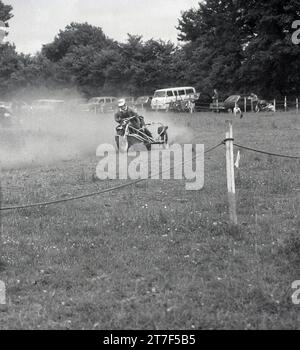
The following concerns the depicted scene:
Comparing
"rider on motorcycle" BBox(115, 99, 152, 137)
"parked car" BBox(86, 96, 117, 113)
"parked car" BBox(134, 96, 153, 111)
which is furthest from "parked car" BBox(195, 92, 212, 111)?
"rider on motorcycle" BBox(115, 99, 152, 137)

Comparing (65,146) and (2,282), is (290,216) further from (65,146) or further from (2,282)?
(65,146)

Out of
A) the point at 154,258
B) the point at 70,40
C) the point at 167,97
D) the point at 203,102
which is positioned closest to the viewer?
the point at 154,258

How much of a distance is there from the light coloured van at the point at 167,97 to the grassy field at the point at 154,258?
118 feet

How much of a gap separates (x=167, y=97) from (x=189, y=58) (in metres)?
14.1

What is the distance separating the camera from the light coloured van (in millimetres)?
49191

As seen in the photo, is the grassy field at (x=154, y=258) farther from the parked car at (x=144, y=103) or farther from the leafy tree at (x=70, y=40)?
the leafy tree at (x=70, y=40)

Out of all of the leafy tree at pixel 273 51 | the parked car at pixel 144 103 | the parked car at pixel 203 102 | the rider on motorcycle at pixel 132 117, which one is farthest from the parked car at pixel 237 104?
the rider on motorcycle at pixel 132 117

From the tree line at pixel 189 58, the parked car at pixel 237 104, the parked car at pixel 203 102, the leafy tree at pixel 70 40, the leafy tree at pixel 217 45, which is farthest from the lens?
the leafy tree at pixel 70 40

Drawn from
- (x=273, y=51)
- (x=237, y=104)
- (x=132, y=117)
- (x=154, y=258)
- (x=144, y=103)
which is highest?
(x=273, y=51)

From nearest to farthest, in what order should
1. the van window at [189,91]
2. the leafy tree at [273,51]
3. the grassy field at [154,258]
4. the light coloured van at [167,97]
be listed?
the grassy field at [154,258] < the leafy tree at [273,51] < the light coloured van at [167,97] < the van window at [189,91]

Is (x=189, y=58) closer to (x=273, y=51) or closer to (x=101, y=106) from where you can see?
(x=101, y=106)

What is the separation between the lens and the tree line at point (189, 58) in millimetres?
47500

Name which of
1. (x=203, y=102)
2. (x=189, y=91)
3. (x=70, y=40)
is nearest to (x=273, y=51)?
(x=189, y=91)

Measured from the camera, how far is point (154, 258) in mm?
7980
